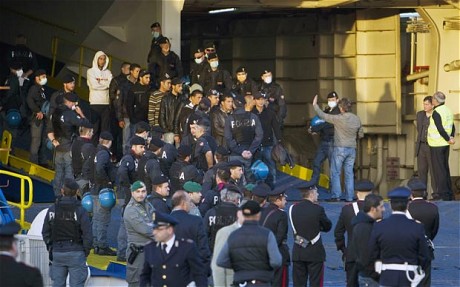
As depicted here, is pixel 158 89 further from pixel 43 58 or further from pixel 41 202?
pixel 43 58

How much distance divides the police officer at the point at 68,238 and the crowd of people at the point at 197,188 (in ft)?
0.04

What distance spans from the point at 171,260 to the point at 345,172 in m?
10.5

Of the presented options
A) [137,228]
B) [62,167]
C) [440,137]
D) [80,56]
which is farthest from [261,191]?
[80,56]

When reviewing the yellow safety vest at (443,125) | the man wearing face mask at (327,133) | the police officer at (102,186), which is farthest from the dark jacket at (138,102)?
the yellow safety vest at (443,125)

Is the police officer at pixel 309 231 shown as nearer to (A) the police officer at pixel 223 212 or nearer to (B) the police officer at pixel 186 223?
(A) the police officer at pixel 223 212

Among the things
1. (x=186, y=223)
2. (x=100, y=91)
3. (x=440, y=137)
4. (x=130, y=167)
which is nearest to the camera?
(x=186, y=223)

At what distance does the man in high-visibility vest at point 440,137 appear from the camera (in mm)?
22125

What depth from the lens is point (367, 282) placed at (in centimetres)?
1498

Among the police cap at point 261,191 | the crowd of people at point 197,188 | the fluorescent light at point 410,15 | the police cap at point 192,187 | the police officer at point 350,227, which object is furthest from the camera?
the fluorescent light at point 410,15

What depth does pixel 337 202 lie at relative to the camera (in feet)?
73.4

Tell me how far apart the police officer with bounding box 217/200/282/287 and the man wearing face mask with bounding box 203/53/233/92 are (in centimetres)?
1064

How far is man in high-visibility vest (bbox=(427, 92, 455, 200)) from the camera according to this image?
22125 millimetres

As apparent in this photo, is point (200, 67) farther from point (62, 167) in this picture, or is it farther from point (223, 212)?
point (223, 212)

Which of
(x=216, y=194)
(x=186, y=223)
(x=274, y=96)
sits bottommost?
(x=186, y=223)
